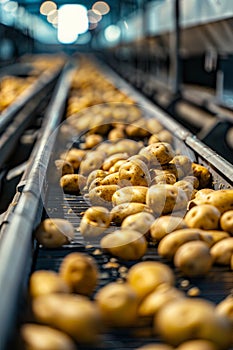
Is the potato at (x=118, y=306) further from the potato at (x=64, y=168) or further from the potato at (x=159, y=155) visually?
the potato at (x=64, y=168)

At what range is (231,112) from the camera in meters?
5.42

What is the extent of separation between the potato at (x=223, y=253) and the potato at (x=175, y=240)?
0.23 ft

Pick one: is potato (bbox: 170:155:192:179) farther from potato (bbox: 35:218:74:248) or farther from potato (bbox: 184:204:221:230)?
potato (bbox: 35:218:74:248)

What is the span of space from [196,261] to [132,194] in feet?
1.81

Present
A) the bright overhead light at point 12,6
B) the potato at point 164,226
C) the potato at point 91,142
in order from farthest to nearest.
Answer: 1. the bright overhead light at point 12,6
2. the potato at point 91,142
3. the potato at point 164,226

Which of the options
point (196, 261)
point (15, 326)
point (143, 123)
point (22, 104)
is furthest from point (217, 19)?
point (15, 326)

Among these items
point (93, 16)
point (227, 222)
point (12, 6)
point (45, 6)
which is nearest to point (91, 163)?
point (227, 222)

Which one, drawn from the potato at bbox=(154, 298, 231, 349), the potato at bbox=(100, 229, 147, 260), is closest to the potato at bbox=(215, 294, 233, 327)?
the potato at bbox=(154, 298, 231, 349)

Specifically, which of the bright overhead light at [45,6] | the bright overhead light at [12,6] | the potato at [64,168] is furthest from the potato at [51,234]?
the bright overhead light at [45,6]

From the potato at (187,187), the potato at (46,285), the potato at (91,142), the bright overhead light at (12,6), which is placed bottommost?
the potato at (91,142)

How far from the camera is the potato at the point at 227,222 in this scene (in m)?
1.68

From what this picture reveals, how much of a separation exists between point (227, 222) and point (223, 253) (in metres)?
0.17

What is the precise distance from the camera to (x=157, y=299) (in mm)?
1237

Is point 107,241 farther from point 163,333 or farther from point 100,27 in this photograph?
point 100,27
